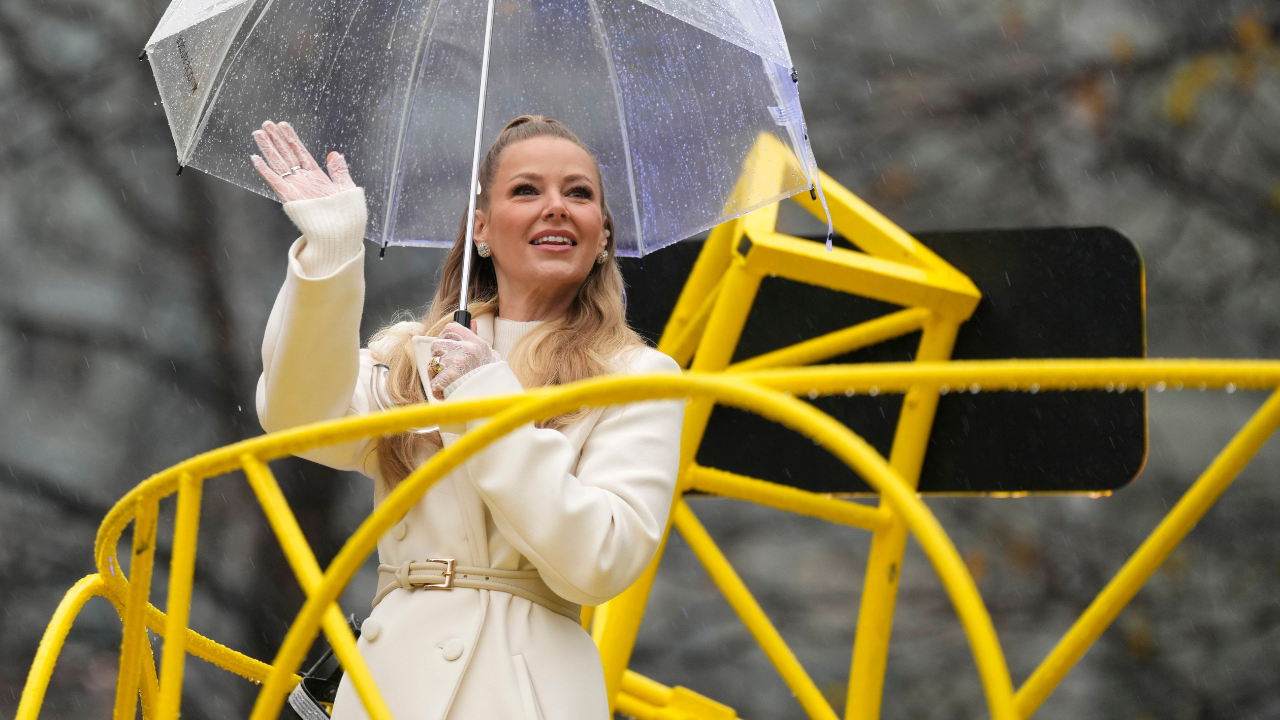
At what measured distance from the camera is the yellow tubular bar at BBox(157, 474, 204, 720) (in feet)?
5.20

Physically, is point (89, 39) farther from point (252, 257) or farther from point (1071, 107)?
point (1071, 107)

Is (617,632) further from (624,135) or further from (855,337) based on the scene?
(624,135)

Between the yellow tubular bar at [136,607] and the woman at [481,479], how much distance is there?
10.5 inches

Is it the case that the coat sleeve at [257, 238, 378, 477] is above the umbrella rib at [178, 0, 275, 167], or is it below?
below

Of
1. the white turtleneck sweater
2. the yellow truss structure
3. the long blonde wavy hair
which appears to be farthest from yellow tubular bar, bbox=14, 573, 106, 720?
the white turtleneck sweater

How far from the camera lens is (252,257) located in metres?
8.12

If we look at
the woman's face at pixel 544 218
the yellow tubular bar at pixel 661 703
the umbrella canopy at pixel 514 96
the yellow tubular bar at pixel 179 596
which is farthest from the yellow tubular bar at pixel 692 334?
the yellow tubular bar at pixel 179 596

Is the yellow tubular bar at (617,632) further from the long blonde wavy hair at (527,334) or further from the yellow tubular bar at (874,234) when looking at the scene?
the long blonde wavy hair at (527,334)

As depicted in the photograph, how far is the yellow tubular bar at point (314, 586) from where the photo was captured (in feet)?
4.86

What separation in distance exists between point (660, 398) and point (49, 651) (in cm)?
110

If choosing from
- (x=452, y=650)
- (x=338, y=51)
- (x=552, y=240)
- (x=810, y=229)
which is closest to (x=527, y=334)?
(x=552, y=240)

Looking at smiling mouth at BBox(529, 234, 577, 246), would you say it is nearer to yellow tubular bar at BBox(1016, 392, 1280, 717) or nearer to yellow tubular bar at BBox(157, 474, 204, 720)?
yellow tubular bar at BBox(157, 474, 204, 720)

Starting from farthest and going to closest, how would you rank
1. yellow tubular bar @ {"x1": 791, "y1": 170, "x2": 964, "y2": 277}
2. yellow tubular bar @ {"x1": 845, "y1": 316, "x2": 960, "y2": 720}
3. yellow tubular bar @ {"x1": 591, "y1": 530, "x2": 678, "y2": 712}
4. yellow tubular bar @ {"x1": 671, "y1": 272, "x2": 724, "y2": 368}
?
yellow tubular bar @ {"x1": 671, "y1": 272, "x2": 724, "y2": 368} → yellow tubular bar @ {"x1": 791, "y1": 170, "x2": 964, "y2": 277} → yellow tubular bar @ {"x1": 591, "y1": 530, "x2": 678, "y2": 712} → yellow tubular bar @ {"x1": 845, "y1": 316, "x2": 960, "y2": 720}

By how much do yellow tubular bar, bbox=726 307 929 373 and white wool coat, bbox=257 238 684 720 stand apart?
2.23m
